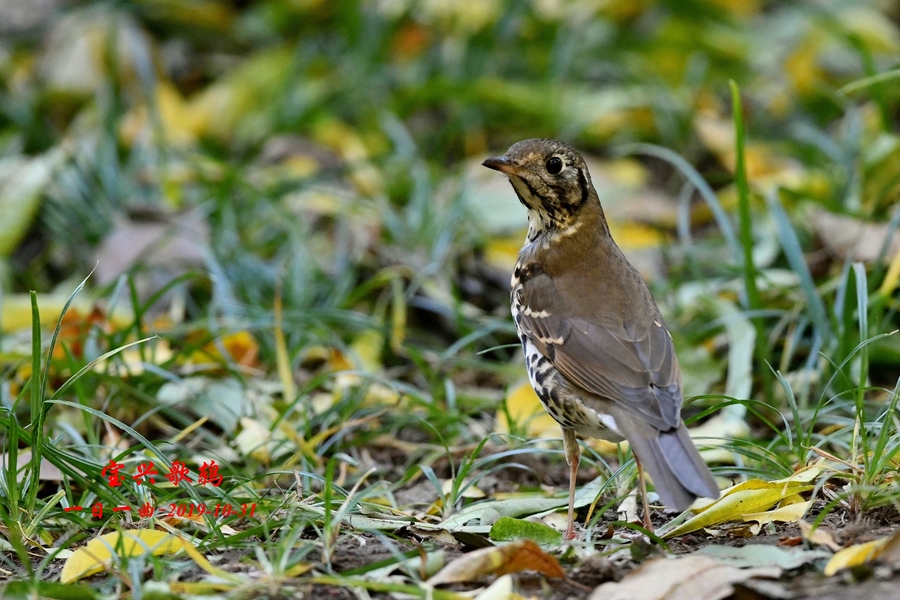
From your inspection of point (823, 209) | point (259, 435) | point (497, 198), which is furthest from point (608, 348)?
point (497, 198)

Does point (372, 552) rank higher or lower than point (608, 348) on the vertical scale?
lower

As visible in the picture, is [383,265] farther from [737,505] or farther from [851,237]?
[737,505]

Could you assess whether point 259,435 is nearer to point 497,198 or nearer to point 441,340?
point 441,340

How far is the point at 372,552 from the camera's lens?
3312mm

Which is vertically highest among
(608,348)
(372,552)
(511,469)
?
(608,348)

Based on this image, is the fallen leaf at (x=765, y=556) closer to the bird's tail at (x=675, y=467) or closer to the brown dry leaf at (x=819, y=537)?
the brown dry leaf at (x=819, y=537)

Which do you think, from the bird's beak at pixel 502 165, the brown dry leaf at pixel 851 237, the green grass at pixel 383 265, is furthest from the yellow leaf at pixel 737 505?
the brown dry leaf at pixel 851 237

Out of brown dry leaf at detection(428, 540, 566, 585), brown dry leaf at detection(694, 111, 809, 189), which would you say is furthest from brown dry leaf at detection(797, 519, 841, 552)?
brown dry leaf at detection(694, 111, 809, 189)

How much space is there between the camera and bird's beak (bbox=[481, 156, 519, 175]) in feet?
13.8

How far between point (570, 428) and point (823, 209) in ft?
8.34

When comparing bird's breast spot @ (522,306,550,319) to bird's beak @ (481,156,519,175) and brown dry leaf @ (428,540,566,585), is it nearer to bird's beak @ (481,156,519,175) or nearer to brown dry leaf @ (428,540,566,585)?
bird's beak @ (481,156,519,175)

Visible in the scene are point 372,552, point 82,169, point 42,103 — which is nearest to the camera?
point 372,552

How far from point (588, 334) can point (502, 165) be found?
2.45ft

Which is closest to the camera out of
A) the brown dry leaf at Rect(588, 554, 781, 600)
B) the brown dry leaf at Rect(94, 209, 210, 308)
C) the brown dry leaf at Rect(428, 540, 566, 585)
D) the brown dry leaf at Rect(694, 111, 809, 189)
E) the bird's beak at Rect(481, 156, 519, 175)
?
the brown dry leaf at Rect(588, 554, 781, 600)
